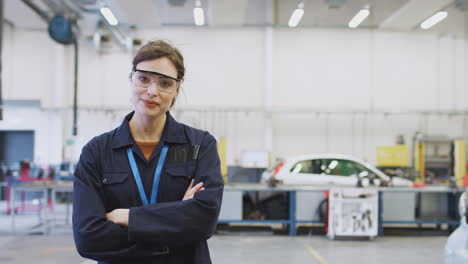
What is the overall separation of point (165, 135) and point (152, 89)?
0.19 metres

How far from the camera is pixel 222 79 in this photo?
1216cm

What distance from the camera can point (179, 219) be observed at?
57.7 inches

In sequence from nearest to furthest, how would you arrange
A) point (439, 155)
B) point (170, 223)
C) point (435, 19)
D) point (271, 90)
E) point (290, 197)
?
point (170, 223) → point (290, 197) → point (435, 19) → point (439, 155) → point (271, 90)

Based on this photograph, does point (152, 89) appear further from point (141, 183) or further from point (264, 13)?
point (264, 13)

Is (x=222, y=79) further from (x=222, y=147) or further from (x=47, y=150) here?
(x=47, y=150)

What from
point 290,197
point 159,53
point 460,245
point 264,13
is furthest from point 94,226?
point 264,13

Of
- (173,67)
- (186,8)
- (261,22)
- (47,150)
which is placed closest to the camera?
(173,67)

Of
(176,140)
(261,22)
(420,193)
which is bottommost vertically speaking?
(420,193)

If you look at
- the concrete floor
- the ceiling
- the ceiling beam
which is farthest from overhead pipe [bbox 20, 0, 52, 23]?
the concrete floor

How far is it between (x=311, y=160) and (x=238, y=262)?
11.5 ft

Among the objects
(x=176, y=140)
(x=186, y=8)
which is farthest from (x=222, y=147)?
(x=176, y=140)

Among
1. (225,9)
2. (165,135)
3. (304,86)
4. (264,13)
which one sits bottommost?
(165,135)

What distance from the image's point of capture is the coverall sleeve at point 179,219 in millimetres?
1441

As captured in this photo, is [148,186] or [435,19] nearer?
[148,186]
